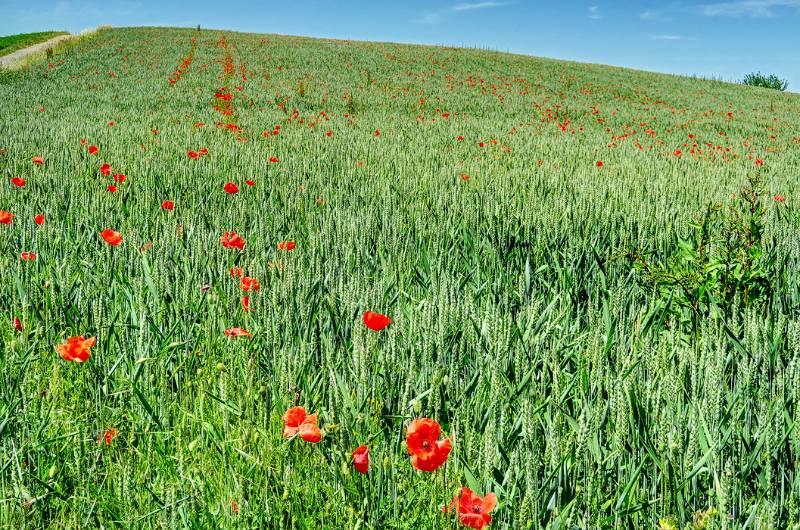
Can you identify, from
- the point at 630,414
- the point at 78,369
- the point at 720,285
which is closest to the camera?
the point at 630,414

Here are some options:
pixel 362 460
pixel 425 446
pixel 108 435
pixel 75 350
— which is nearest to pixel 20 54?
pixel 75 350

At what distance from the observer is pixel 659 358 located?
64.9 inches

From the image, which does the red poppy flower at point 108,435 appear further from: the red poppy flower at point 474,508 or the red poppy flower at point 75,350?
the red poppy flower at point 474,508

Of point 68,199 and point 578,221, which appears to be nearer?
point 578,221

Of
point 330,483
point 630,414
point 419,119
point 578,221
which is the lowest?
point 330,483

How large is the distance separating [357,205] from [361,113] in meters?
9.60

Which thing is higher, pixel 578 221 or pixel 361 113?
pixel 361 113

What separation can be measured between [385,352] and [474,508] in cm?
75

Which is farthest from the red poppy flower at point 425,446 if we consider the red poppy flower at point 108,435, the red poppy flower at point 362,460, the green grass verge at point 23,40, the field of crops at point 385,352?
the green grass verge at point 23,40

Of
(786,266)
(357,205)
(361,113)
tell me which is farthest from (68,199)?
(361,113)

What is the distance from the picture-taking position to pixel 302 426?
1.24 metres

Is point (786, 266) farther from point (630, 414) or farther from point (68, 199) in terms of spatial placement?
point (68, 199)

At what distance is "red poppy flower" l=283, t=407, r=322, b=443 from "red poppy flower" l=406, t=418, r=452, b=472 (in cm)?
23

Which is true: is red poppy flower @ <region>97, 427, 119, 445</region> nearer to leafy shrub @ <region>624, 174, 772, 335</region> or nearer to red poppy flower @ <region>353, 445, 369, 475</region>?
red poppy flower @ <region>353, 445, 369, 475</region>
